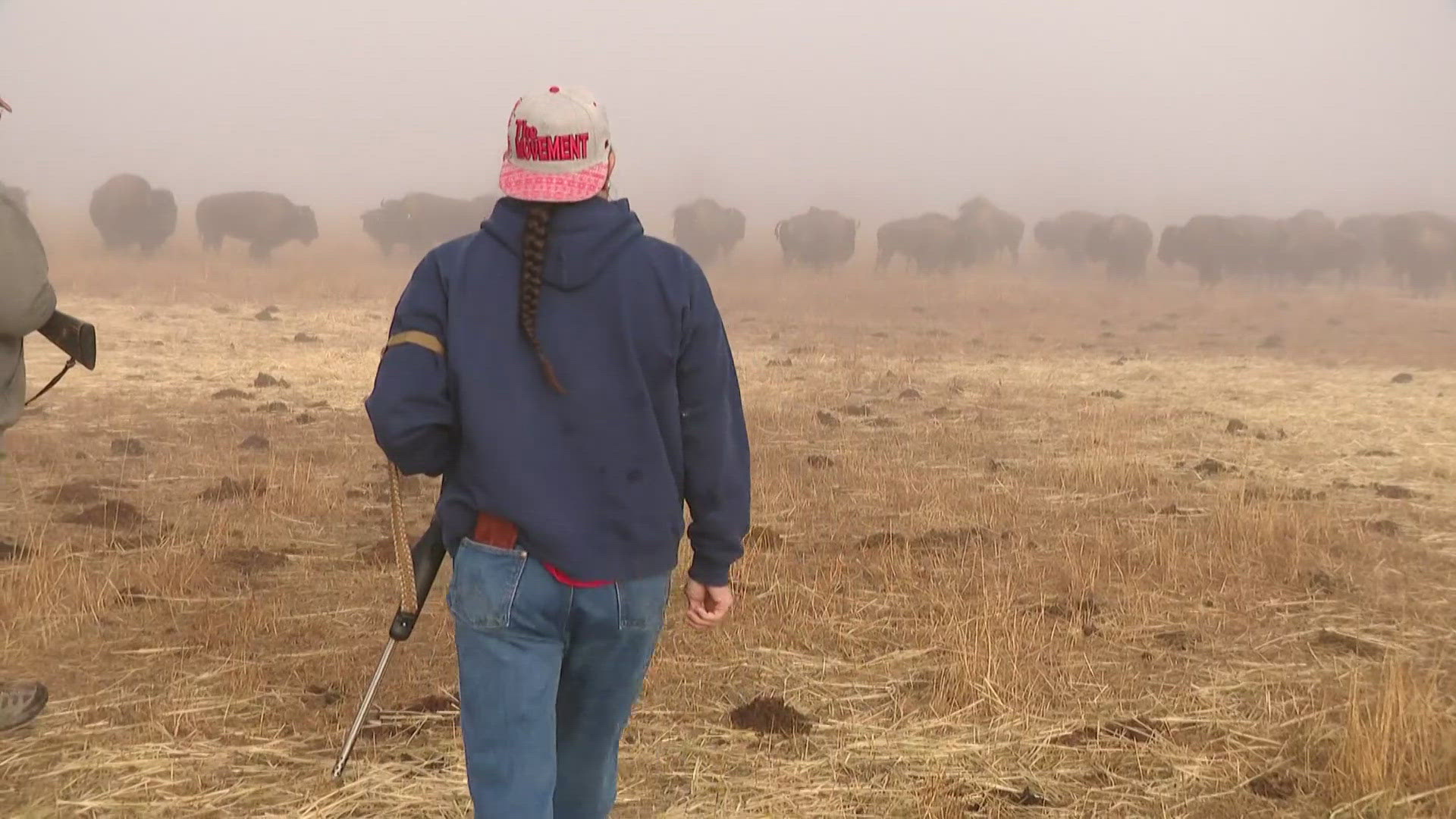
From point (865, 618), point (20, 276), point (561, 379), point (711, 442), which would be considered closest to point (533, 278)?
point (561, 379)

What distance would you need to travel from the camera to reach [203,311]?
61.2 ft

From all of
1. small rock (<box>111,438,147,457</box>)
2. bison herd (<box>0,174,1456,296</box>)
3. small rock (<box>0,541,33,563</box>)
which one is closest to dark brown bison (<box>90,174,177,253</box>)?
bison herd (<box>0,174,1456,296</box>)

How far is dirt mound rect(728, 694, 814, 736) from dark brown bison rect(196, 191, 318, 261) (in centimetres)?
3289

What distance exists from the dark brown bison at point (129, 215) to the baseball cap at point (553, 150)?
3493cm

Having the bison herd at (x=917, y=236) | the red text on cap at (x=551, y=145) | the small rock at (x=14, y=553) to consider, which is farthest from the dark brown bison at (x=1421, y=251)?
the red text on cap at (x=551, y=145)

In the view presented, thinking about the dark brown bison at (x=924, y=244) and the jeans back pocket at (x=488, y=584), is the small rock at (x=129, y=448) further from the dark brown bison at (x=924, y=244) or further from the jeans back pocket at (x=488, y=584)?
the dark brown bison at (x=924, y=244)

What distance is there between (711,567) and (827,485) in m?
5.41

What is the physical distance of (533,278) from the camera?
2.29 meters

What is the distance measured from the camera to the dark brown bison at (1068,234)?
150 ft

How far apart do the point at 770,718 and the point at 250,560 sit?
2967 mm

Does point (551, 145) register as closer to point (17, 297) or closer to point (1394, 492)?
point (17, 297)

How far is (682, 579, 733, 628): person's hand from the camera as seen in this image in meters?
2.57

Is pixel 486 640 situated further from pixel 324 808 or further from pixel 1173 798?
pixel 1173 798

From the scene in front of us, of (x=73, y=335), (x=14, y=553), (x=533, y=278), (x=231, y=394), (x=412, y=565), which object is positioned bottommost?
(x=231, y=394)
